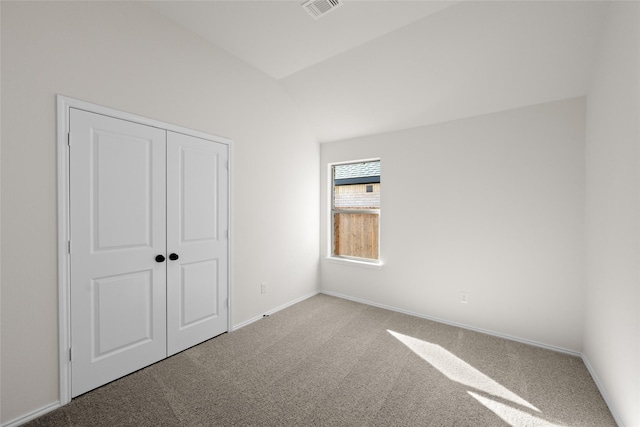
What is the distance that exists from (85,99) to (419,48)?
9.26ft

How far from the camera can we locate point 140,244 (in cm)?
220

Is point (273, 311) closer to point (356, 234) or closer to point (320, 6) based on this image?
point (356, 234)

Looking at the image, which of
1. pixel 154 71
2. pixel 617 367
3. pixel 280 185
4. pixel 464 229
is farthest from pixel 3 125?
pixel 617 367

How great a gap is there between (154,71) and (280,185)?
5.74 ft

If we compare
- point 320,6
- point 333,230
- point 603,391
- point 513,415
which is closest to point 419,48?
point 320,6

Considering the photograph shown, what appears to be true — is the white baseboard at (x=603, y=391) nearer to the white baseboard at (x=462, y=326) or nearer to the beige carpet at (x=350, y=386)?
the beige carpet at (x=350, y=386)

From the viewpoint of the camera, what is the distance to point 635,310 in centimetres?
148

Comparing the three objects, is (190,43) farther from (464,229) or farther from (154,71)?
(464,229)

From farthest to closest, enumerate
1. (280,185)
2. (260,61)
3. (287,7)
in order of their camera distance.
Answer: (280,185), (260,61), (287,7)

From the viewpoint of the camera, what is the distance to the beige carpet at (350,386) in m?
1.71

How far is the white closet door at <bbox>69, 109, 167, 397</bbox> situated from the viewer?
1.87 meters

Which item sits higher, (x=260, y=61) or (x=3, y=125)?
(x=260, y=61)

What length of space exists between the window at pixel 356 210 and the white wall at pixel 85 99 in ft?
4.19

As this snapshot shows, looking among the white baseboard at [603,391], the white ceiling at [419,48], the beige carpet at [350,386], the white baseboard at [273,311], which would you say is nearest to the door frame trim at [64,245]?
the beige carpet at [350,386]
